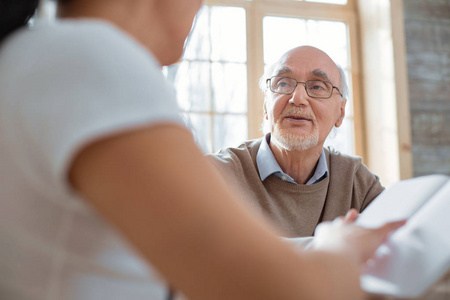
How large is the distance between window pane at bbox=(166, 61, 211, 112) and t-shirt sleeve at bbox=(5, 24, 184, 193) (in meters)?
3.04

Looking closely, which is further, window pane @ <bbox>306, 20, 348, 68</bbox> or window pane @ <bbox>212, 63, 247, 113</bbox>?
window pane @ <bbox>306, 20, 348, 68</bbox>

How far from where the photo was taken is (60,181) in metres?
0.35

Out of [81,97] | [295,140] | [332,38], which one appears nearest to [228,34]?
[332,38]

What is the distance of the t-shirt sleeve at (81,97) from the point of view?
34 centimetres

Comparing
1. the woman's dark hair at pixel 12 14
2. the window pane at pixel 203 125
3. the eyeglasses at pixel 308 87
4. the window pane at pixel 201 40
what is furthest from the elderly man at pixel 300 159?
the window pane at pixel 201 40

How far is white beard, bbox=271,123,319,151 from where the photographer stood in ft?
5.81

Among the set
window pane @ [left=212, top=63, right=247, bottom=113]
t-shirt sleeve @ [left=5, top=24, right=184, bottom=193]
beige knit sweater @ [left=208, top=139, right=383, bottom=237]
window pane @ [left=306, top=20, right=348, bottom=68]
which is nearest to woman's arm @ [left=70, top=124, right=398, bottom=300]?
t-shirt sleeve @ [left=5, top=24, right=184, bottom=193]

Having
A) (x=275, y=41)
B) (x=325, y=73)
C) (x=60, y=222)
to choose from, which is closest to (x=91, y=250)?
(x=60, y=222)

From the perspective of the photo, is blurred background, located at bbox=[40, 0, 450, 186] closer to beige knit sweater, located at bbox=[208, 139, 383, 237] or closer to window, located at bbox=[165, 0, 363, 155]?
window, located at bbox=[165, 0, 363, 155]

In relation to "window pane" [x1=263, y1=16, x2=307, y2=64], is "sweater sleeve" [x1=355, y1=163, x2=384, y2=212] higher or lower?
lower

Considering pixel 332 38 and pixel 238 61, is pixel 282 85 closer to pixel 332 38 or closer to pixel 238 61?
pixel 238 61

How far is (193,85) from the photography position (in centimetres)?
346

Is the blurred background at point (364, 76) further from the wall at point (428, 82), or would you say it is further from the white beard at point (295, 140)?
the white beard at point (295, 140)

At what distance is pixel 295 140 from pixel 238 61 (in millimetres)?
1890
